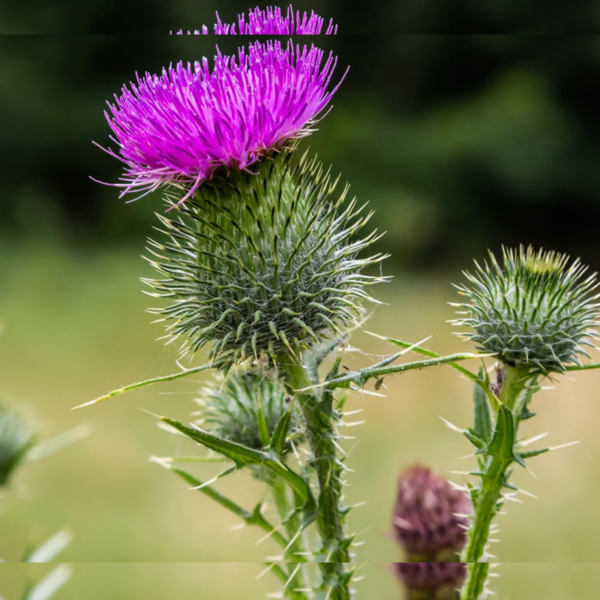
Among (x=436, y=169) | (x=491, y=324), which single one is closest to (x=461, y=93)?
(x=436, y=169)

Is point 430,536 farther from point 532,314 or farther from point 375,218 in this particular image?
point 375,218

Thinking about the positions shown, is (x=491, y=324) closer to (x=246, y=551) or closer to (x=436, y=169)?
(x=246, y=551)

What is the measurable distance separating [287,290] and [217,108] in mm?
321

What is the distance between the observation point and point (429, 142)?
5.92m

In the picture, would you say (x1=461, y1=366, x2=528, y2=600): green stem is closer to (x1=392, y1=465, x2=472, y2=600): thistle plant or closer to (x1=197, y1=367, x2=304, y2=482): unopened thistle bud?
(x1=392, y1=465, x2=472, y2=600): thistle plant

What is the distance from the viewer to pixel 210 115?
94 cm

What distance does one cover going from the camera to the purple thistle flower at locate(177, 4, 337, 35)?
3.24 ft

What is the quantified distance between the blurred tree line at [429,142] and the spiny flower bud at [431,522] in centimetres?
242

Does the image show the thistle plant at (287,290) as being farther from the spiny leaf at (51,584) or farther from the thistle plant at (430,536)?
the spiny leaf at (51,584)

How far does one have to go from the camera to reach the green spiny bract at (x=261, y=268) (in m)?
1.06

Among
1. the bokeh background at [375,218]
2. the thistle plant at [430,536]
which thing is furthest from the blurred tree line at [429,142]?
the thistle plant at [430,536]

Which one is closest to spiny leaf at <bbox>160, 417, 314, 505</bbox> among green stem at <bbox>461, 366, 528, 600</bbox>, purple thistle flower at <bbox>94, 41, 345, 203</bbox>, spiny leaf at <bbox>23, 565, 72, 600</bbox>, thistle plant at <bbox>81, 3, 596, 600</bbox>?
thistle plant at <bbox>81, 3, 596, 600</bbox>

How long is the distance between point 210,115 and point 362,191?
165 inches

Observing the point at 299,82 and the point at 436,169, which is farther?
the point at 436,169
